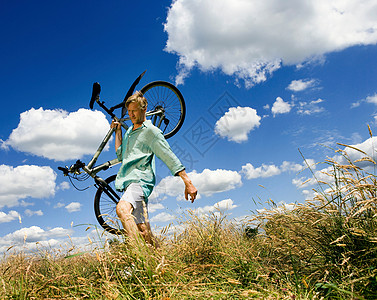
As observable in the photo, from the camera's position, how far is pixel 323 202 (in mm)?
2518

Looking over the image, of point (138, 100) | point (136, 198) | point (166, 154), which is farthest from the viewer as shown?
point (138, 100)

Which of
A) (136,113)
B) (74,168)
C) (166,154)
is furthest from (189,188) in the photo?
(74,168)

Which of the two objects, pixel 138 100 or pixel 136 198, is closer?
pixel 136 198

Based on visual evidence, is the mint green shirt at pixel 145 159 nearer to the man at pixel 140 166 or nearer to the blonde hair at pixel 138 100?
the man at pixel 140 166

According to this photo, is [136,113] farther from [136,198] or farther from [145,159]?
[136,198]

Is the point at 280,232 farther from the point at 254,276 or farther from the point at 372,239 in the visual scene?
the point at 372,239

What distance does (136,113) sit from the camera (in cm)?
342

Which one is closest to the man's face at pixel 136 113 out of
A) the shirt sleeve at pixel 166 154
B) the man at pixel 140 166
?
the man at pixel 140 166

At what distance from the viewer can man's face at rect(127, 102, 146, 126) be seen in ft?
11.1

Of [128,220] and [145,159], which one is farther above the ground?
[145,159]

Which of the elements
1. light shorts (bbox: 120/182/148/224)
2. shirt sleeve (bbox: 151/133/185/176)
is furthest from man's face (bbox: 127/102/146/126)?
light shorts (bbox: 120/182/148/224)

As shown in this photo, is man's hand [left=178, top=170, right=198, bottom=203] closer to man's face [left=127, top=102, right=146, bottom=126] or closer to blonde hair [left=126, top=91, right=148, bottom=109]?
man's face [left=127, top=102, right=146, bottom=126]

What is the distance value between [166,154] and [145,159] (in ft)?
0.85

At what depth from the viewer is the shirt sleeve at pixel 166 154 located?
3.15m
